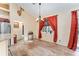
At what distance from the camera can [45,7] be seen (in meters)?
2.03

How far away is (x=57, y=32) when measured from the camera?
80.7 inches

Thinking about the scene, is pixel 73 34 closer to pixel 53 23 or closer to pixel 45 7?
pixel 53 23

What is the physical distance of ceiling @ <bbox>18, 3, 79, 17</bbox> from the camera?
1993 mm

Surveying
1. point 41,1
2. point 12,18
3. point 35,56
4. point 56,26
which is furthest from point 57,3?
point 35,56

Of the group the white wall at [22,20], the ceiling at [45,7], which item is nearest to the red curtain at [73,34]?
the ceiling at [45,7]

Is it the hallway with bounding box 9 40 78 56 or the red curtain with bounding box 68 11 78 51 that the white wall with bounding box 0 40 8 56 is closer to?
the hallway with bounding box 9 40 78 56

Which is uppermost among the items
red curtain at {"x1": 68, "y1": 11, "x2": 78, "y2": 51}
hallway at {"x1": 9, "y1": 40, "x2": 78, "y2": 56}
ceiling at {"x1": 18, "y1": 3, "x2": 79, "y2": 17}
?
ceiling at {"x1": 18, "y1": 3, "x2": 79, "y2": 17}

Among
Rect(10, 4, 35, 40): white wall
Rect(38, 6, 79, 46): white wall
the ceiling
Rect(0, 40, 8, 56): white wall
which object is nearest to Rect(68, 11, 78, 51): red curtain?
Rect(38, 6, 79, 46): white wall

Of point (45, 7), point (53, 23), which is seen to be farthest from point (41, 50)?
point (45, 7)

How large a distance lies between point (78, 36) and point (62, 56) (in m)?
0.45

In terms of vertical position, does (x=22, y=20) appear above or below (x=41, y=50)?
above

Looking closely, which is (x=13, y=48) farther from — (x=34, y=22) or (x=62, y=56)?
(x=62, y=56)

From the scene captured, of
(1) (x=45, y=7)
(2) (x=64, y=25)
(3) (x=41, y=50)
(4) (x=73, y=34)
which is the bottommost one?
(3) (x=41, y=50)

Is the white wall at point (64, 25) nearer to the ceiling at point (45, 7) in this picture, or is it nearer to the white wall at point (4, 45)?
the ceiling at point (45, 7)
